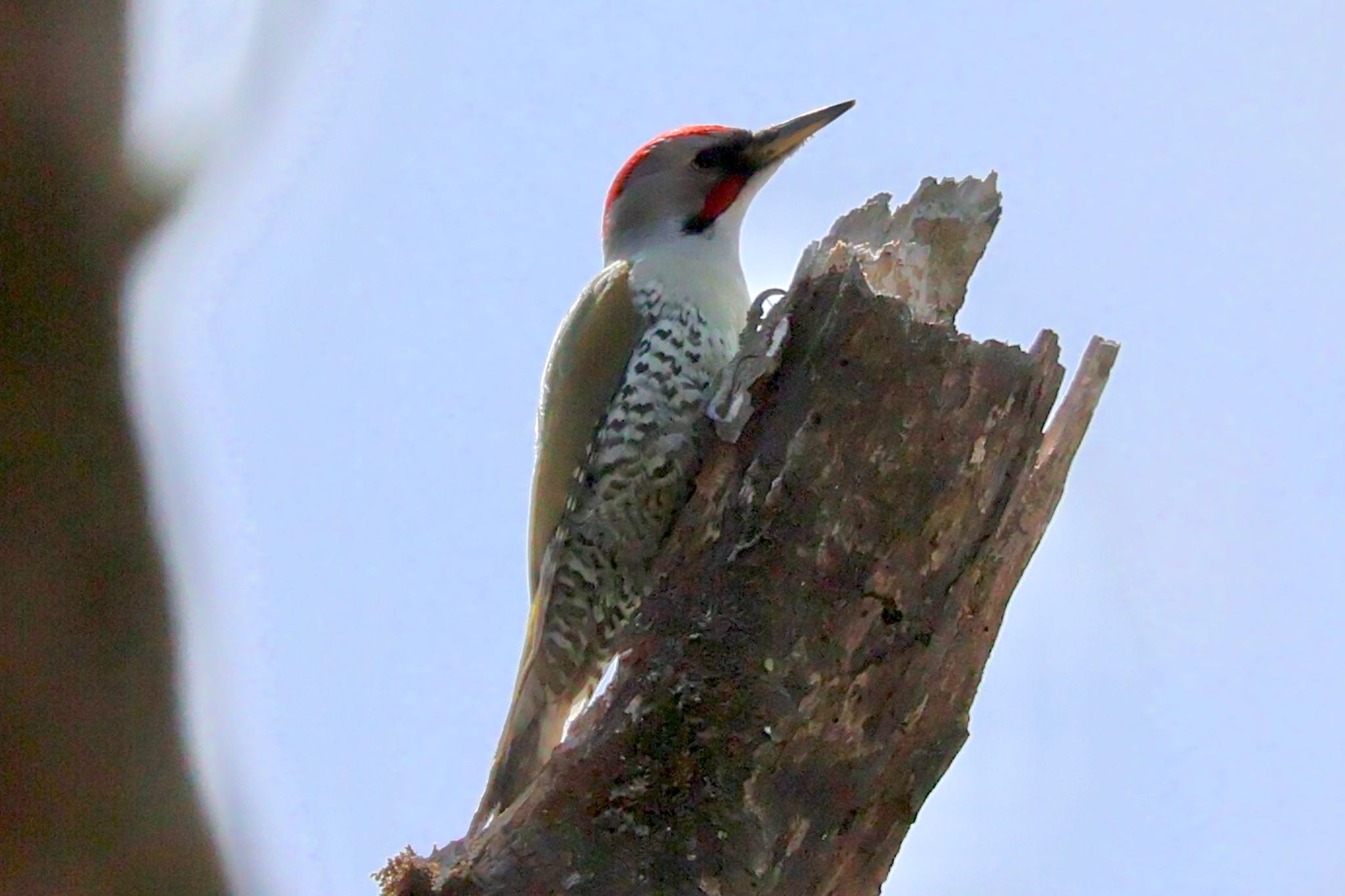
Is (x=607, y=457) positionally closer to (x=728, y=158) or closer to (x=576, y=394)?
(x=576, y=394)

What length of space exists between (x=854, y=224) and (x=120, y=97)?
3249 mm

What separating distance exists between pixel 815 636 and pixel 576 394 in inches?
61.0

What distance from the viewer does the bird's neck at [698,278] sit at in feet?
14.6

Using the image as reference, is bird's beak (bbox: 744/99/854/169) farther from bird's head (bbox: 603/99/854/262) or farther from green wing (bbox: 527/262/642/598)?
green wing (bbox: 527/262/642/598)

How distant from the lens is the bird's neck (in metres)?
4.44

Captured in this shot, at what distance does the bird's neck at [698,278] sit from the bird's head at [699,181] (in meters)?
0.07

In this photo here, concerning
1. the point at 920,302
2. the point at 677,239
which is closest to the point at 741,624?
the point at 920,302

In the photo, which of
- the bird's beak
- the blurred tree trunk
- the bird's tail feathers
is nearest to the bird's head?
the bird's beak

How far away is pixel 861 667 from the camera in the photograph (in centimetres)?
305

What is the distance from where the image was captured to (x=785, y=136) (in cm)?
493

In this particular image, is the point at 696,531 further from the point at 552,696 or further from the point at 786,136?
the point at 786,136

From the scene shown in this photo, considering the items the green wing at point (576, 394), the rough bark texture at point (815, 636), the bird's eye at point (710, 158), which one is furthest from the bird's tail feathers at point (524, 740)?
the bird's eye at point (710, 158)

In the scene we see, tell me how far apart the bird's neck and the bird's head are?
0.22ft

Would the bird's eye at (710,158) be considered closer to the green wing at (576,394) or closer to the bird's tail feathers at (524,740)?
the green wing at (576,394)
